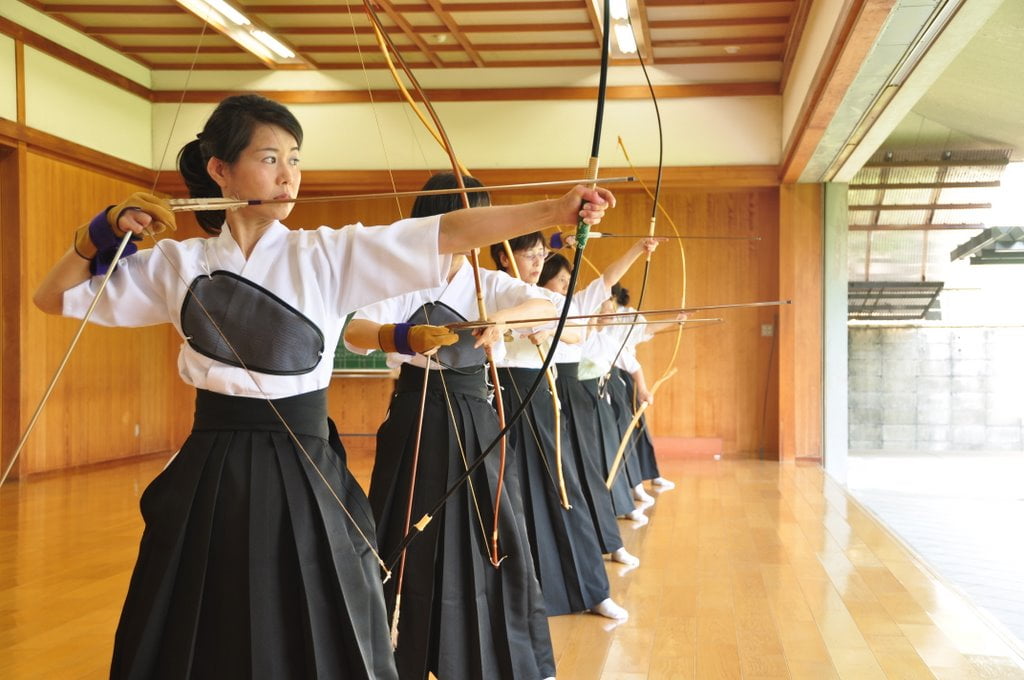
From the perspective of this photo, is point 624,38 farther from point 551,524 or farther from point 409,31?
point 551,524

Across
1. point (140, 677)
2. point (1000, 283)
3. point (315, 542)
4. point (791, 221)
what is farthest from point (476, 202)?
point (791, 221)

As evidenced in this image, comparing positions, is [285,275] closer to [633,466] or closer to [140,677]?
[140,677]

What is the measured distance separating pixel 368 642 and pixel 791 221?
6.43m

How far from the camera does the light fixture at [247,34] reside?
18.2 ft

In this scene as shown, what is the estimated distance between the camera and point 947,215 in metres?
4.62

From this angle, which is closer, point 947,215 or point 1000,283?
point 1000,283

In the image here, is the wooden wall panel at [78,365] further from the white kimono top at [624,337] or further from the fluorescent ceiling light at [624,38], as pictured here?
the fluorescent ceiling light at [624,38]

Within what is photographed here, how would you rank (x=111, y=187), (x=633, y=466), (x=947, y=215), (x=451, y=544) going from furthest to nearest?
(x=111, y=187) < (x=633, y=466) < (x=947, y=215) < (x=451, y=544)

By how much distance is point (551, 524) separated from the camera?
293 cm

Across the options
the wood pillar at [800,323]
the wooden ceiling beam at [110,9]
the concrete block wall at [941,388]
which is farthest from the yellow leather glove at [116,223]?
the wood pillar at [800,323]

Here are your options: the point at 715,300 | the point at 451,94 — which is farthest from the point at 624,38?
the point at 715,300

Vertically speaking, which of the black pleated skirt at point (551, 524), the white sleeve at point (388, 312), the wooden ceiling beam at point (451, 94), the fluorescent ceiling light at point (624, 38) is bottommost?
the black pleated skirt at point (551, 524)

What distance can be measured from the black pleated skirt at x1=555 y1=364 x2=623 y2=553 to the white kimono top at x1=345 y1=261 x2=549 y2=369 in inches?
43.8

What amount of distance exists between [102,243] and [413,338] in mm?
562
